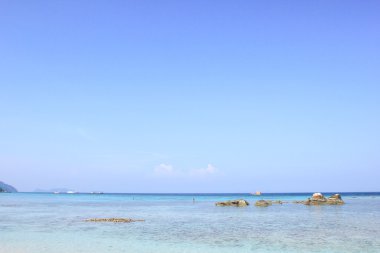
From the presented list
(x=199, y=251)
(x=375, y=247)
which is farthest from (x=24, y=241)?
(x=375, y=247)

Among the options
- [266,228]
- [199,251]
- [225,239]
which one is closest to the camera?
[199,251]

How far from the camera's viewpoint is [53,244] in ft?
94.0

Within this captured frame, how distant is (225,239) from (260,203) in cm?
5787

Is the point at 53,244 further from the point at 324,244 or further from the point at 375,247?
the point at 375,247

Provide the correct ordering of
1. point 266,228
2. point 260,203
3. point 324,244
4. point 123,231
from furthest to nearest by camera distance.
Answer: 1. point 260,203
2. point 266,228
3. point 123,231
4. point 324,244

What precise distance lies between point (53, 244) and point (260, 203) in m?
65.2

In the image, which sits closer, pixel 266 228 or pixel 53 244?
pixel 53 244

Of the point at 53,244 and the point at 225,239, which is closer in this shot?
the point at 53,244

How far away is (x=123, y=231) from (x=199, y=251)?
1310 centimetres

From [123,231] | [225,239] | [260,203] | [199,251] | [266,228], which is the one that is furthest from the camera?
[260,203]

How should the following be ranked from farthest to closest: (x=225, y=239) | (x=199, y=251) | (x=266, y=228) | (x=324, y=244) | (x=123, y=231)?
(x=266, y=228)
(x=123, y=231)
(x=225, y=239)
(x=324, y=244)
(x=199, y=251)

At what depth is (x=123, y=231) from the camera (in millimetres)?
36875

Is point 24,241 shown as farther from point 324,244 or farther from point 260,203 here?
point 260,203

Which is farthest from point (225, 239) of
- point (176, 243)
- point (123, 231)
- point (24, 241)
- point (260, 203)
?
point (260, 203)
